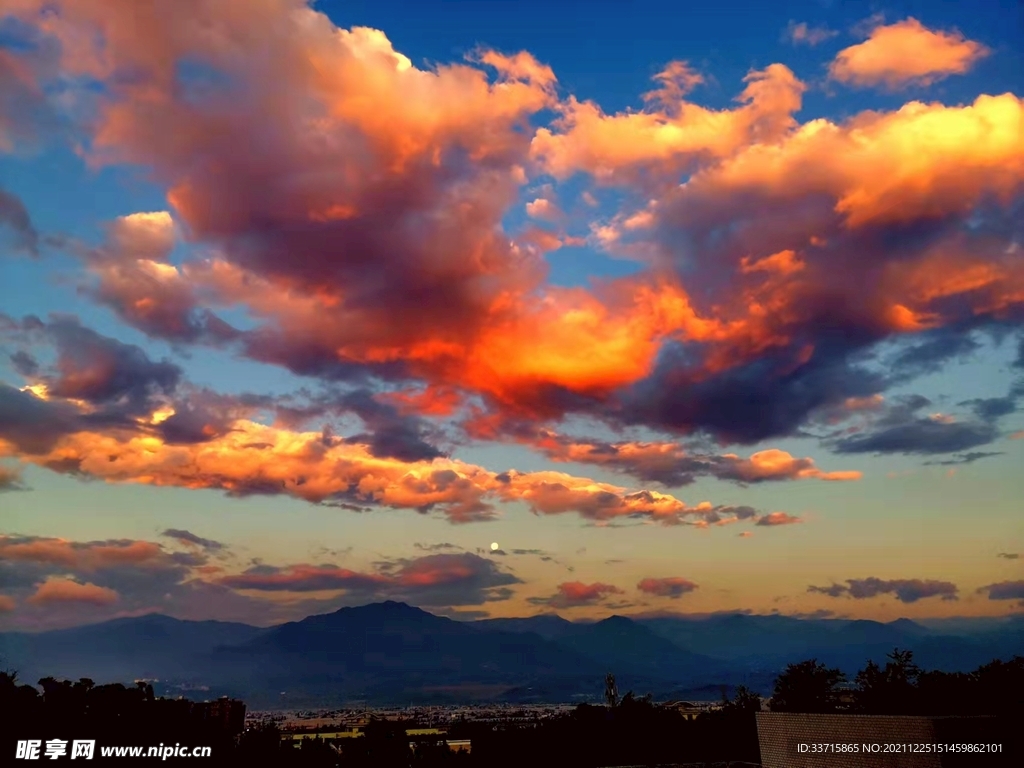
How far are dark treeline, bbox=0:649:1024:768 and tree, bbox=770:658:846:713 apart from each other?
163 mm

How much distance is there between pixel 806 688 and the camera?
325 feet

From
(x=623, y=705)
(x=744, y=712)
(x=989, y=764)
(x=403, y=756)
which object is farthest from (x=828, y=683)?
(x=989, y=764)

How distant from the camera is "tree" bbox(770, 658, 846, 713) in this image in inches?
3807

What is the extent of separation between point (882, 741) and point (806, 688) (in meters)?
65.2

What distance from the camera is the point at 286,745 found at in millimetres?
89750

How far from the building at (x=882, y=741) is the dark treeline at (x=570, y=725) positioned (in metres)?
32.5

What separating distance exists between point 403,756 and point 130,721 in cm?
3441

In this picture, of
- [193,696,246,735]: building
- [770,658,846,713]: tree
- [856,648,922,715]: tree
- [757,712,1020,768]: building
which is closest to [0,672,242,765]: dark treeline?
[193,696,246,735]: building

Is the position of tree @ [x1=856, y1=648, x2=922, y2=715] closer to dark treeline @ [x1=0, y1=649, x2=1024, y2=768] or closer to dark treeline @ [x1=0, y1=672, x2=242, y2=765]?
dark treeline @ [x1=0, y1=649, x2=1024, y2=768]

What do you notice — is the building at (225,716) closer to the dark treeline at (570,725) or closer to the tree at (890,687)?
the dark treeline at (570,725)

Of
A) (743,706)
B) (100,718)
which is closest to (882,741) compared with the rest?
(743,706)

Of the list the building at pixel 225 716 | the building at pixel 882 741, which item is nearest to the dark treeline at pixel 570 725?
the building at pixel 225 716

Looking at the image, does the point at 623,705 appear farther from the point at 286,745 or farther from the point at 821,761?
the point at 821,761

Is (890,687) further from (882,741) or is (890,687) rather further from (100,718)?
(100,718)
